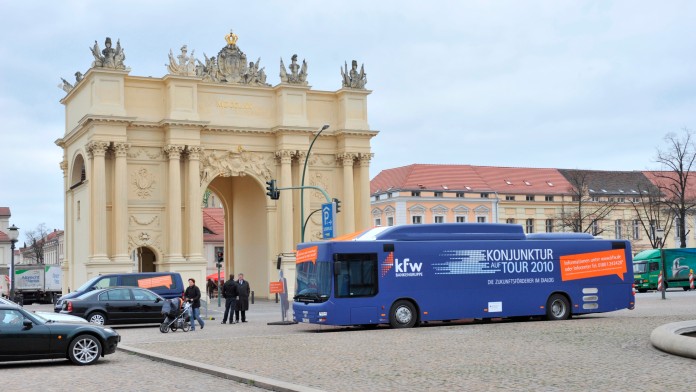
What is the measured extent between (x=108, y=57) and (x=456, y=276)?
2898 cm

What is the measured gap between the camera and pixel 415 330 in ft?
82.7

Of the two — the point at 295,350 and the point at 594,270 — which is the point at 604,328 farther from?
the point at 295,350

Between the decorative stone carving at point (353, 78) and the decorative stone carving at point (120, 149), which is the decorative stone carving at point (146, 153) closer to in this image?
the decorative stone carving at point (120, 149)

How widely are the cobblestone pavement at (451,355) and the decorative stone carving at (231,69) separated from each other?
1065 inches

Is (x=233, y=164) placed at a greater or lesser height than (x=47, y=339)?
greater

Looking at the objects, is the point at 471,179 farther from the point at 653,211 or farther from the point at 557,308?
the point at 557,308

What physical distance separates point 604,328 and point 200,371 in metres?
11.6

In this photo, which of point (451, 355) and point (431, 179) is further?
point (431, 179)

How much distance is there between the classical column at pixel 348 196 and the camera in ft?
182

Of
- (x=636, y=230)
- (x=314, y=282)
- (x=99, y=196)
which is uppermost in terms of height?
(x=99, y=196)

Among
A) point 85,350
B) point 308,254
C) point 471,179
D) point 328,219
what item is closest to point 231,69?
point 328,219

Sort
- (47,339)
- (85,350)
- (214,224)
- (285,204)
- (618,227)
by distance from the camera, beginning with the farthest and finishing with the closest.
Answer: (214,224) < (618,227) < (285,204) < (85,350) < (47,339)

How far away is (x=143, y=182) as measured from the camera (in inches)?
2015

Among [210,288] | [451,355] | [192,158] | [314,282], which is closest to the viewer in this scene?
[451,355]
